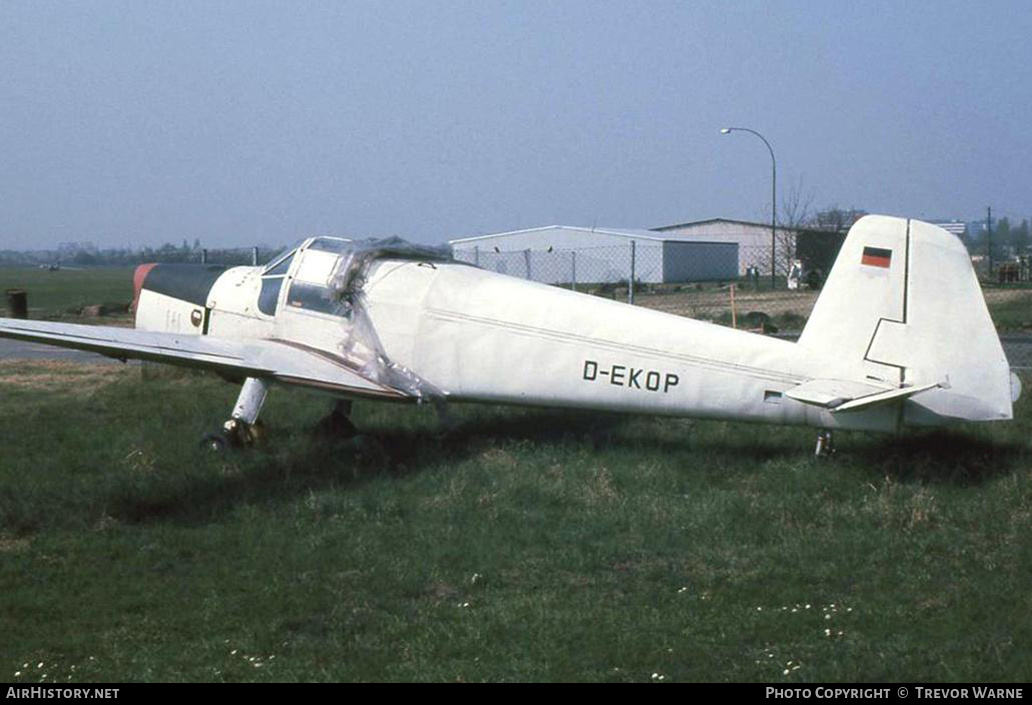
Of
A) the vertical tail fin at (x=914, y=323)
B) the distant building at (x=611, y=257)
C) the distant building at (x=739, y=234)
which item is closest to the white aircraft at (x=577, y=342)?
the vertical tail fin at (x=914, y=323)

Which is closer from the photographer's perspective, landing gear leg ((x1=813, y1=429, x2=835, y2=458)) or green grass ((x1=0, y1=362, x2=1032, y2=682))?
green grass ((x1=0, y1=362, x2=1032, y2=682))

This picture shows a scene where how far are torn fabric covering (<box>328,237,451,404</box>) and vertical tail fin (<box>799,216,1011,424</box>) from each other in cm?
325

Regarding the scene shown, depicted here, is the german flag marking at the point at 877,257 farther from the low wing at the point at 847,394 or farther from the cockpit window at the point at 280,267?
the cockpit window at the point at 280,267

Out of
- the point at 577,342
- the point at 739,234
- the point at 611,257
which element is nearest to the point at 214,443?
the point at 577,342

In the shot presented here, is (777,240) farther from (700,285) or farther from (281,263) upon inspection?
(281,263)

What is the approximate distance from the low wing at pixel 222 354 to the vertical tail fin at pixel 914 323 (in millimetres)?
3632

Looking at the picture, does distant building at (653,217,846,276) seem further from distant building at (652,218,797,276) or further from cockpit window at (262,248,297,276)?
cockpit window at (262,248,297,276)

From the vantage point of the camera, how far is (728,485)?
27.6ft

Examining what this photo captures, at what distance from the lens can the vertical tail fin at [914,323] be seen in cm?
762

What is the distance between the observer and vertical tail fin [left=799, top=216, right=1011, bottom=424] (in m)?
Answer: 7.62

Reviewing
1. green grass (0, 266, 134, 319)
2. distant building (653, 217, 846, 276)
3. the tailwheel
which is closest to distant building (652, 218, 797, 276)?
distant building (653, 217, 846, 276)

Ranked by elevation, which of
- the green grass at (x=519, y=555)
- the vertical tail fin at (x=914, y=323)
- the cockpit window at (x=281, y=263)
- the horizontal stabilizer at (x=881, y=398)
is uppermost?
the cockpit window at (x=281, y=263)

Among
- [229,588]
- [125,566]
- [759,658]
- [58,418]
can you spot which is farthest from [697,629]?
[58,418]

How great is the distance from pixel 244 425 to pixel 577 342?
2.97 metres
